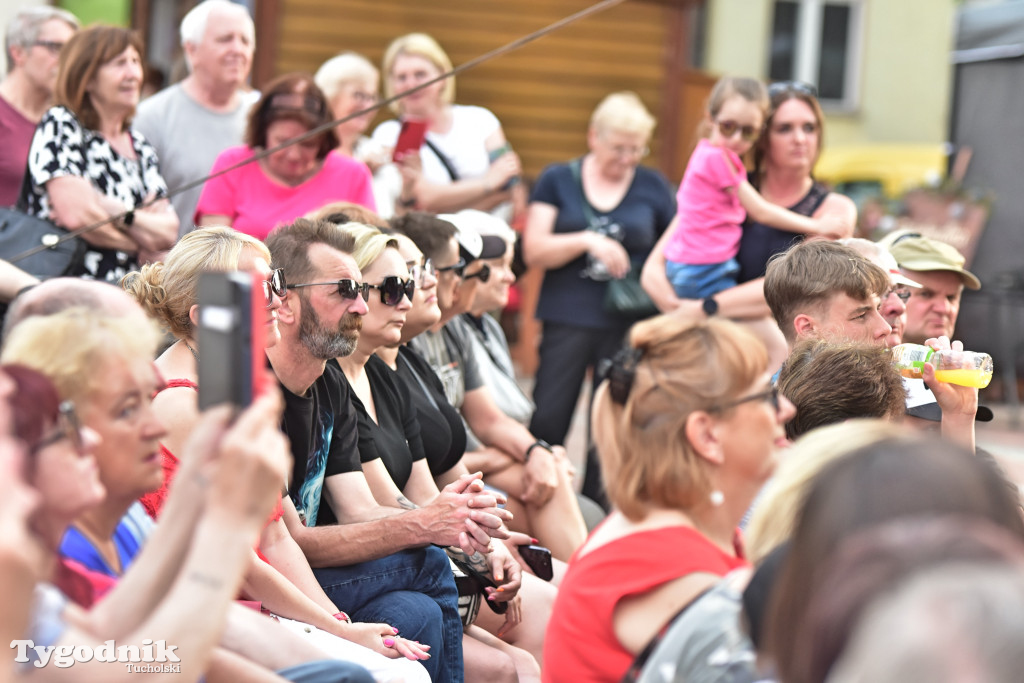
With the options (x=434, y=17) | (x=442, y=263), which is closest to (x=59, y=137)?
(x=442, y=263)

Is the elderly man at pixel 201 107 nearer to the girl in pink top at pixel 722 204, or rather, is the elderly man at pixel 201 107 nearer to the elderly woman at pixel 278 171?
the elderly woman at pixel 278 171

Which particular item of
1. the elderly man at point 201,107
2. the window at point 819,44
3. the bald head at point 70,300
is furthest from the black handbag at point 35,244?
the window at point 819,44

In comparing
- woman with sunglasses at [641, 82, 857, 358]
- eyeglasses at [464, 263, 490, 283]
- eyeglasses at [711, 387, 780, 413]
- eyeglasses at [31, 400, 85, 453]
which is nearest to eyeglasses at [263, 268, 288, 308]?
eyeglasses at [31, 400, 85, 453]

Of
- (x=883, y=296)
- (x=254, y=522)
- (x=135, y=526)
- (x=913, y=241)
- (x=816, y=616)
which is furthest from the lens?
(x=913, y=241)

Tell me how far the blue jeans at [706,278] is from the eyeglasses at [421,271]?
137cm

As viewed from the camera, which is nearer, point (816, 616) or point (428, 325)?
point (816, 616)

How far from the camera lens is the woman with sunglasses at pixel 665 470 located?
228 centimetres

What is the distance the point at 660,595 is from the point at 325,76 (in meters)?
4.20

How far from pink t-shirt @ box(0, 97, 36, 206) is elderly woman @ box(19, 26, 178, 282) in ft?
1.12

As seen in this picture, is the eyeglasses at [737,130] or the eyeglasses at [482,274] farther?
the eyeglasses at [737,130]

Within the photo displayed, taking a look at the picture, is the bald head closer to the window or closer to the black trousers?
the black trousers

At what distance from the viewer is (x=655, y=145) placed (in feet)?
36.0

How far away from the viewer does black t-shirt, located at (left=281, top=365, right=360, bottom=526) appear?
345cm

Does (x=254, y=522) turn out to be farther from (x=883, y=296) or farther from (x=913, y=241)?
(x=913, y=241)
